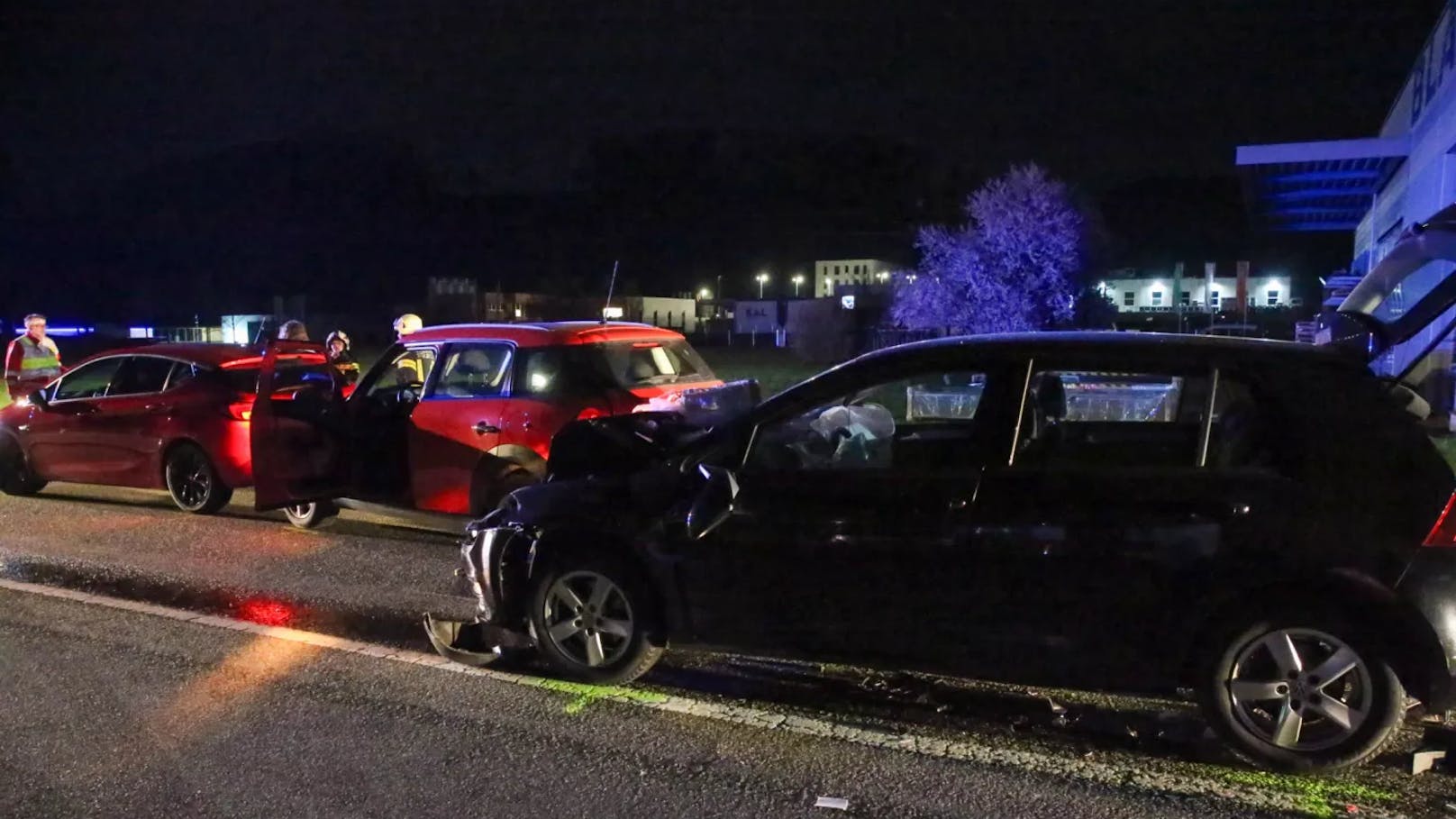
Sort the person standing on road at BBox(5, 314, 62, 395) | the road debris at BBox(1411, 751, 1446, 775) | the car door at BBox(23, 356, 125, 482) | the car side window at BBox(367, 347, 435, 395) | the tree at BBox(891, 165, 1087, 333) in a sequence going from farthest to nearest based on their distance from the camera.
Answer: the tree at BBox(891, 165, 1087, 333) < the person standing on road at BBox(5, 314, 62, 395) < the car door at BBox(23, 356, 125, 482) < the car side window at BBox(367, 347, 435, 395) < the road debris at BBox(1411, 751, 1446, 775)

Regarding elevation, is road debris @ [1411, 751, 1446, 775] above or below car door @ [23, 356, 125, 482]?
below

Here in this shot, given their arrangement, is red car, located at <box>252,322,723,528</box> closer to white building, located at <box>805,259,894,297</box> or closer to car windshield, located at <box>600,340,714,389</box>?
car windshield, located at <box>600,340,714,389</box>

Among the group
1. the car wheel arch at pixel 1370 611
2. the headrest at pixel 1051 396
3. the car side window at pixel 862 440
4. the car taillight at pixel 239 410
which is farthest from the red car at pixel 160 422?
the car wheel arch at pixel 1370 611

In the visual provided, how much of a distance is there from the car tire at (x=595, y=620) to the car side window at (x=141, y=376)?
606 cm

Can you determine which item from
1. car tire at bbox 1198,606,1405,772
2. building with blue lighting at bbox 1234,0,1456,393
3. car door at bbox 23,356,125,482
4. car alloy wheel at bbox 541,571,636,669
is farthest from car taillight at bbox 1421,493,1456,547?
building with blue lighting at bbox 1234,0,1456,393

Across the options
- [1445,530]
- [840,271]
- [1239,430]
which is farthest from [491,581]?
[840,271]

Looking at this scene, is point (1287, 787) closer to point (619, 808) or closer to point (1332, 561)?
point (1332, 561)

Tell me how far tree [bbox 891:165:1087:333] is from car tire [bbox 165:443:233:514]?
17624mm

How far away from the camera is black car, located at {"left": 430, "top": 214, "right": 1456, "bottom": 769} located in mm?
4145

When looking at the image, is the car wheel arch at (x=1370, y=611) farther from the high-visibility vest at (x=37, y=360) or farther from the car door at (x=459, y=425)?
the high-visibility vest at (x=37, y=360)

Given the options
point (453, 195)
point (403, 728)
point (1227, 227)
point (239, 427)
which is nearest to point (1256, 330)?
point (239, 427)

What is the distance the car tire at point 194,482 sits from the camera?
32.0 feet

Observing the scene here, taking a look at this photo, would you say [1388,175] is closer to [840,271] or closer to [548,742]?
[548,742]

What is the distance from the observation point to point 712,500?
4875 millimetres
